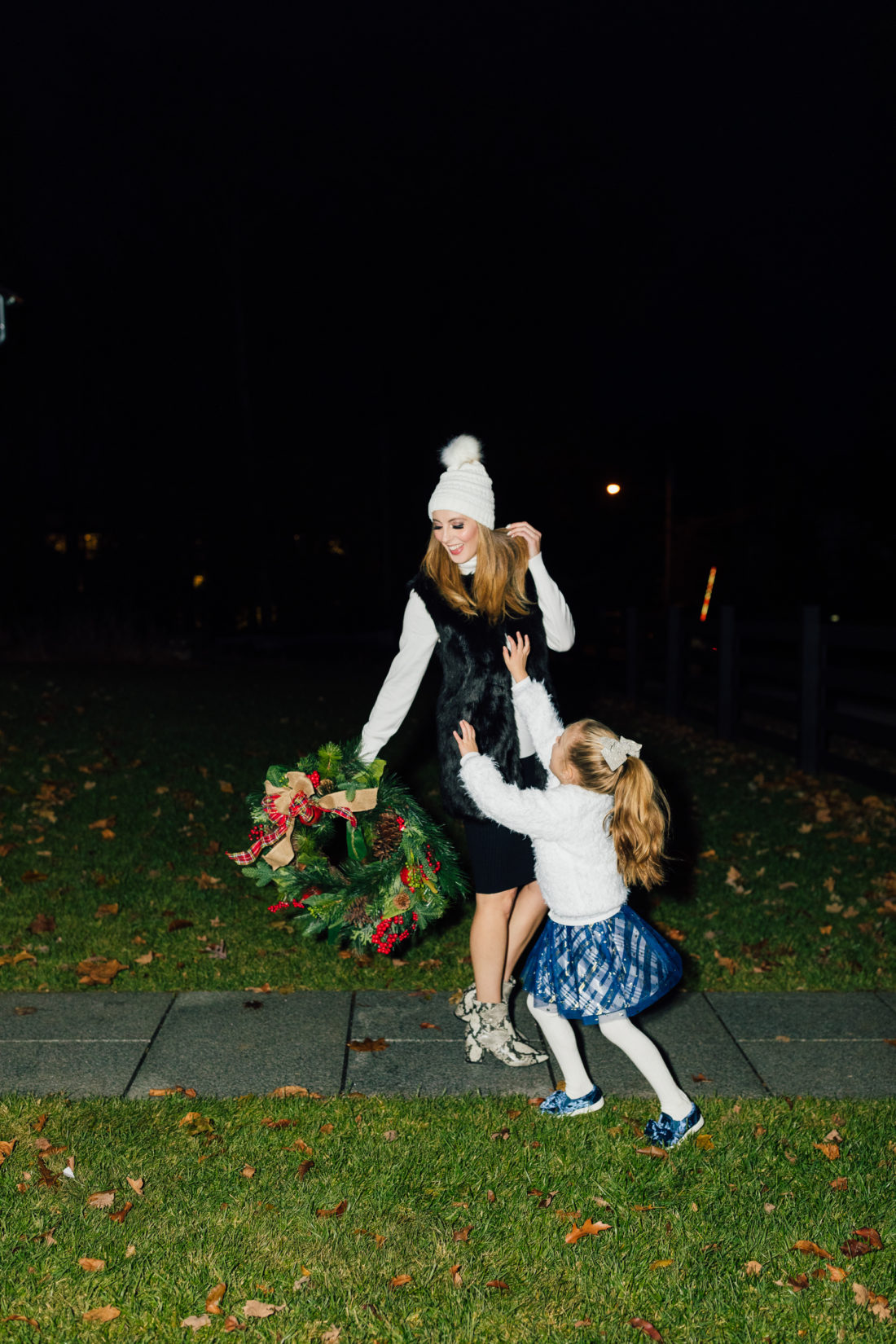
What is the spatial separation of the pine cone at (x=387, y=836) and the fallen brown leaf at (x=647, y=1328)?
1924mm

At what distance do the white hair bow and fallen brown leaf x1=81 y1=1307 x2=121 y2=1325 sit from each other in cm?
207

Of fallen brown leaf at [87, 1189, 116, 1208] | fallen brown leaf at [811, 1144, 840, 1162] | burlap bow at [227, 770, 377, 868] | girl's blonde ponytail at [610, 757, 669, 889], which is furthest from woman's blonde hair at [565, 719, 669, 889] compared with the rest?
fallen brown leaf at [87, 1189, 116, 1208]

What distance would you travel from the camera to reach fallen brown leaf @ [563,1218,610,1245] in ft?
10.2

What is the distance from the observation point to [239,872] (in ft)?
23.1

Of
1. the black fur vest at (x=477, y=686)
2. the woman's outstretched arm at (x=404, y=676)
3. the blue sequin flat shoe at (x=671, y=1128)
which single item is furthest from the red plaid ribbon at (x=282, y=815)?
the blue sequin flat shoe at (x=671, y=1128)

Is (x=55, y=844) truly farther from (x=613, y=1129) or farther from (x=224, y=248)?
(x=224, y=248)

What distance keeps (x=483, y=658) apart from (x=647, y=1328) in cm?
218

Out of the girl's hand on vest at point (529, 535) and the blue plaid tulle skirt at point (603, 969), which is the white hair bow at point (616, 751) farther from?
the girl's hand on vest at point (529, 535)

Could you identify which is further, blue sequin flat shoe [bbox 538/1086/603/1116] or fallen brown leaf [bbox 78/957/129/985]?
fallen brown leaf [bbox 78/957/129/985]

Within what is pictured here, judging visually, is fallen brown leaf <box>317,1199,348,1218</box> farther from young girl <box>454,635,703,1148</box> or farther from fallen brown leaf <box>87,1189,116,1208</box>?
young girl <box>454,635,703,1148</box>

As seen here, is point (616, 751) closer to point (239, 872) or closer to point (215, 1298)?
point (215, 1298)

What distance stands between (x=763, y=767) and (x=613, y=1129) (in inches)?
320

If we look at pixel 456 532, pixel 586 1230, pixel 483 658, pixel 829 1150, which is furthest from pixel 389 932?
pixel 829 1150

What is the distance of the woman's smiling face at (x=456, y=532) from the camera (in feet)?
13.1
